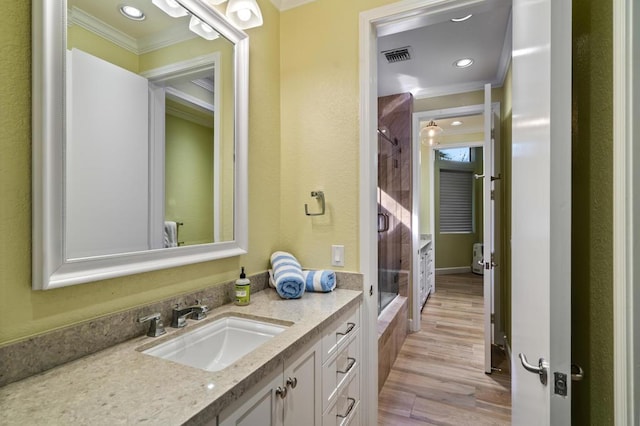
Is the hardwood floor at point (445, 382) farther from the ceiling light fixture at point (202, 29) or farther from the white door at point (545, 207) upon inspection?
the ceiling light fixture at point (202, 29)

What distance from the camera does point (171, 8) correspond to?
1.26 m

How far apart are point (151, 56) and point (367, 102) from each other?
3.44 ft

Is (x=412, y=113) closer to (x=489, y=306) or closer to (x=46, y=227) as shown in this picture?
(x=489, y=306)

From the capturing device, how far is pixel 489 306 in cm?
252

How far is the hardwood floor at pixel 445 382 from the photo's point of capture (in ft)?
6.73

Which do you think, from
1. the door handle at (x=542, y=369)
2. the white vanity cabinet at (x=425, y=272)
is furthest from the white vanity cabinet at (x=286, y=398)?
the white vanity cabinet at (x=425, y=272)

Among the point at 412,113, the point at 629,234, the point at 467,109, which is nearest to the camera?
the point at 629,234

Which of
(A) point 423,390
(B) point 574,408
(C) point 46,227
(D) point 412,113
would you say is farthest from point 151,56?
(D) point 412,113

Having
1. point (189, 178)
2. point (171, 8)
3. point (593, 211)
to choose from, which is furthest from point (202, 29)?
point (593, 211)

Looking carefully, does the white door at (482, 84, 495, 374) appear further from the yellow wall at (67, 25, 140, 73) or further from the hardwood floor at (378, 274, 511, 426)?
the yellow wall at (67, 25, 140, 73)

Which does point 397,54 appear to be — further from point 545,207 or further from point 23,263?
point 23,263

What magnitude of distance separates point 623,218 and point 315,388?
1.09m

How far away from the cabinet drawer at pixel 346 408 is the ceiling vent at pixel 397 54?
8.24 feet

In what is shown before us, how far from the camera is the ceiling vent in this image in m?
2.61
